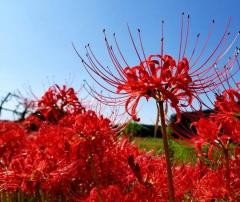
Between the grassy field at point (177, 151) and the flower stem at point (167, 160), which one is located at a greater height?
the grassy field at point (177, 151)

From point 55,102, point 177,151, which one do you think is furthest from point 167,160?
point 177,151

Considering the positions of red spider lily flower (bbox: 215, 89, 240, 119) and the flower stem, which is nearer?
the flower stem

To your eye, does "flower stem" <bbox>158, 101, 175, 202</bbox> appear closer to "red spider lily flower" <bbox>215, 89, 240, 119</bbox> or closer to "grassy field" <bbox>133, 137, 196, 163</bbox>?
"red spider lily flower" <bbox>215, 89, 240, 119</bbox>

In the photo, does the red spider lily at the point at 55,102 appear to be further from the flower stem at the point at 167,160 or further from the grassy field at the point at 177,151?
the flower stem at the point at 167,160

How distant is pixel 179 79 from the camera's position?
8.63 ft

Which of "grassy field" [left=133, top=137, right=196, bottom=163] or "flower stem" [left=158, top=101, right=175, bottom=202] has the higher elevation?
"grassy field" [left=133, top=137, right=196, bottom=163]

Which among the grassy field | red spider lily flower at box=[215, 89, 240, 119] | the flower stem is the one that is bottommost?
the flower stem

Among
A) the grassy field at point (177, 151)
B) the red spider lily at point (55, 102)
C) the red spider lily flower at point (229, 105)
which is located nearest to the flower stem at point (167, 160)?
the red spider lily flower at point (229, 105)

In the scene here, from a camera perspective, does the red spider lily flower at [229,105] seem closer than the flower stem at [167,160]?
No

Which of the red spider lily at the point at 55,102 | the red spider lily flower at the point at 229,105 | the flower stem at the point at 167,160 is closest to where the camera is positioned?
the flower stem at the point at 167,160

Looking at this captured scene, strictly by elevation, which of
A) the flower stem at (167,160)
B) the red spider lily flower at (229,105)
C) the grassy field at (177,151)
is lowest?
the flower stem at (167,160)

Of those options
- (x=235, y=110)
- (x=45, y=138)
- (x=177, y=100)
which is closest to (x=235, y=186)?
(x=235, y=110)

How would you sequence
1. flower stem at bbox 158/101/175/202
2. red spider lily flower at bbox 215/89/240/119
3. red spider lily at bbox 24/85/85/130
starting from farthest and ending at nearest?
red spider lily at bbox 24/85/85/130 < red spider lily flower at bbox 215/89/240/119 < flower stem at bbox 158/101/175/202

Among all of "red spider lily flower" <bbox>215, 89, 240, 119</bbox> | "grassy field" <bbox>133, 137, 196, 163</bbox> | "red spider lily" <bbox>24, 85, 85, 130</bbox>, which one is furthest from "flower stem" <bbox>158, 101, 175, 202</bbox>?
"red spider lily" <bbox>24, 85, 85, 130</bbox>
